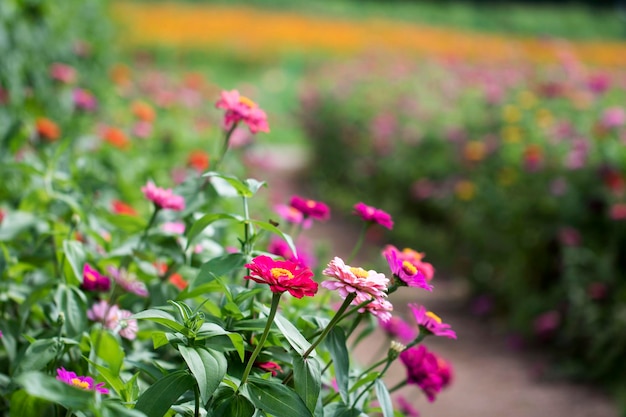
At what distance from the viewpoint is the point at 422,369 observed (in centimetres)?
108

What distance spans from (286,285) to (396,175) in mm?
4475

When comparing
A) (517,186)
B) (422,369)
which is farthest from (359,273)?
(517,186)

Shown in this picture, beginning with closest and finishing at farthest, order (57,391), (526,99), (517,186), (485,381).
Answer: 1. (57,391)
2. (485,381)
3. (517,186)
4. (526,99)

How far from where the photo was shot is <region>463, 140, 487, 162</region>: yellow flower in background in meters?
4.02

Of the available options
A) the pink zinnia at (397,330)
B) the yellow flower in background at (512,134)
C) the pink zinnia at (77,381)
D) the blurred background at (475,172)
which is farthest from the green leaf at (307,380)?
the yellow flower in background at (512,134)

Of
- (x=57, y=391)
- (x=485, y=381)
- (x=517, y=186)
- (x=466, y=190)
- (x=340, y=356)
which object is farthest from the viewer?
(x=466, y=190)

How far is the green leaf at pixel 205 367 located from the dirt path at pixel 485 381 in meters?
1.75

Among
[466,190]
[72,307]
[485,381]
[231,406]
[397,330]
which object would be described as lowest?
[485,381]

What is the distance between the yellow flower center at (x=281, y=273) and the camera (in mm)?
860

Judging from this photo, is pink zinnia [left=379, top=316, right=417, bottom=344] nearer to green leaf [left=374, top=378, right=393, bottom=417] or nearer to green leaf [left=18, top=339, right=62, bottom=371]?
green leaf [left=374, top=378, right=393, bottom=417]

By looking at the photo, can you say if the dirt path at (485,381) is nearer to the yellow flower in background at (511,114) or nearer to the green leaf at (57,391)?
the yellow flower in background at (511,114)

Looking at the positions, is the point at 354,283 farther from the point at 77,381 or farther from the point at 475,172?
the point at 475,172

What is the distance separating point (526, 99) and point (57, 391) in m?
4.11

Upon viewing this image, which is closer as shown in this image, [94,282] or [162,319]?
[162,319]
